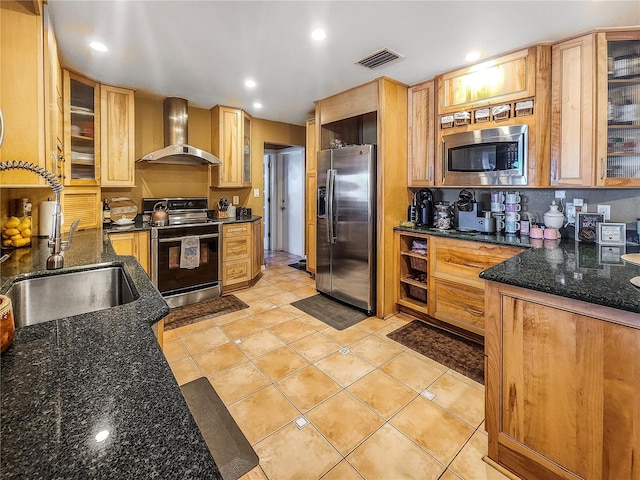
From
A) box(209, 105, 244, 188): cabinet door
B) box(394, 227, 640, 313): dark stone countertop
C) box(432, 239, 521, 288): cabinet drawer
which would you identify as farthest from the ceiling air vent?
box(209, 105, 244, 188): cabinet door

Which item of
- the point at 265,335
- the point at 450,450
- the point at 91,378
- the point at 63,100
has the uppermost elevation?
the point at 63,100

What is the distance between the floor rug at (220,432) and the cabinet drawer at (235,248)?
2.00 metres

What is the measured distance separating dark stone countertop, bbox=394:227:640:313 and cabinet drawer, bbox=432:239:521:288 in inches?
9.4

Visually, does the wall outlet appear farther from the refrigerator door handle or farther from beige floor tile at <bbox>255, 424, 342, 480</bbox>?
beige floor tile at <bbox>255, 424, 342, 480</bbox>

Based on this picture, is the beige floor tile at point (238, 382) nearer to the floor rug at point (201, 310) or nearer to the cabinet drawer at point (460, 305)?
the floor rug at point (201, 310)

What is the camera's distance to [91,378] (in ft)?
2.33

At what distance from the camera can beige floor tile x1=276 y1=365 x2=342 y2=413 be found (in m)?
2.03

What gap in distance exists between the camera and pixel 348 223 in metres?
3.53

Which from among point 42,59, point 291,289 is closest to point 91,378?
point 42,59

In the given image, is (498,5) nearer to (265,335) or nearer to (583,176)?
(583,176)

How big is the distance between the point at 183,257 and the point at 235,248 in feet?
2.22

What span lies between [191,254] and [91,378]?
10.2 ft

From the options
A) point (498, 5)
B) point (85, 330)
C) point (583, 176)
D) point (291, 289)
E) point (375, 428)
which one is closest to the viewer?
point (85, 330)

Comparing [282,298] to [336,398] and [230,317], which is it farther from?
[336,398]
